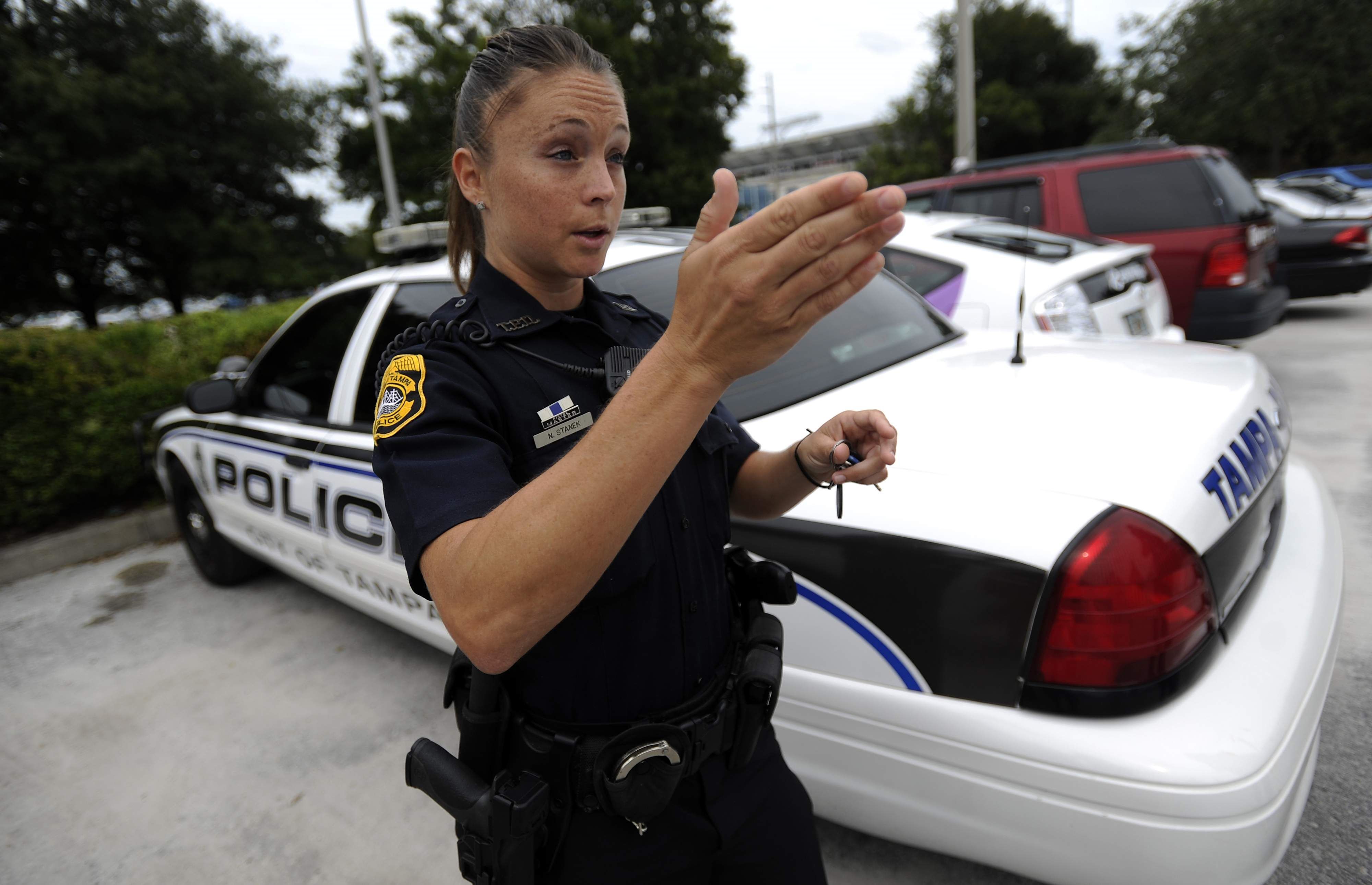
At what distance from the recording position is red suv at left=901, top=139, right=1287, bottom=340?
16.5ft

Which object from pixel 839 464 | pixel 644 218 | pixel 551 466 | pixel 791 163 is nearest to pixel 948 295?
pixel 644 218

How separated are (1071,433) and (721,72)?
2201 centimetres

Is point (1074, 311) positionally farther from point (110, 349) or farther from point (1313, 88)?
point (1313, 88)

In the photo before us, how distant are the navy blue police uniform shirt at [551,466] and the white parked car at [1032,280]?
2.96 metres

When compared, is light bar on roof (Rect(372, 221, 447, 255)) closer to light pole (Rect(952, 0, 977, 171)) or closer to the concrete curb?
the concrete curb

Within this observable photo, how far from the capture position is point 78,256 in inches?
723

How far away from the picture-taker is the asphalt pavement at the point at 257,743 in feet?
6.77

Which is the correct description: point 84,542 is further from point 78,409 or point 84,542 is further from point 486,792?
point 486,792

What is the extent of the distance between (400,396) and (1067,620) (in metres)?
1.12

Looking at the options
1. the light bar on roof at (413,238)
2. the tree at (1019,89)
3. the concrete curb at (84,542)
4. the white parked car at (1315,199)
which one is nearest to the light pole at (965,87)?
the white parked car at (1315,199)

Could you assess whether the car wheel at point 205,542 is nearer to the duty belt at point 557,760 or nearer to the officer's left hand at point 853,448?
the duty belt at point 557,760

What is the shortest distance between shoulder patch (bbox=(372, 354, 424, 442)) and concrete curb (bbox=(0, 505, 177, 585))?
4.71 m

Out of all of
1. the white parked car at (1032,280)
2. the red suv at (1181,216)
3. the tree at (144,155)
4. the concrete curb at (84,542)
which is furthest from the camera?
the tree at (144,155)

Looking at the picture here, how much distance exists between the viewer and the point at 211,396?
3.04m
